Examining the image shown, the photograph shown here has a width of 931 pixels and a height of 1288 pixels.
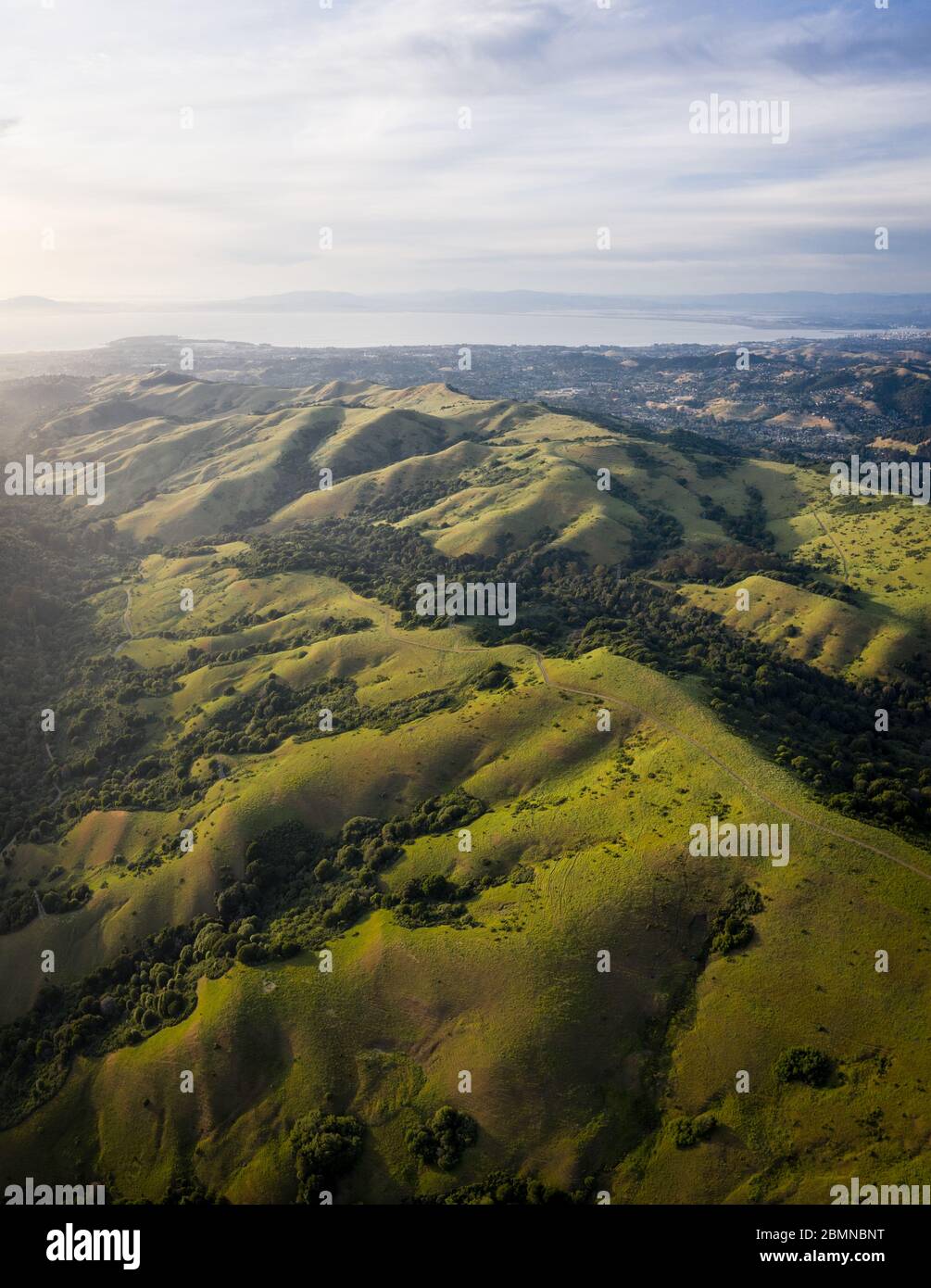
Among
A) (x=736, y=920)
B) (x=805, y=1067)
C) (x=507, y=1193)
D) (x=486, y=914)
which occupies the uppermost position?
(x=736, y=920)

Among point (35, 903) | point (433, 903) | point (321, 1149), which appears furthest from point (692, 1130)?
point (35, 903)

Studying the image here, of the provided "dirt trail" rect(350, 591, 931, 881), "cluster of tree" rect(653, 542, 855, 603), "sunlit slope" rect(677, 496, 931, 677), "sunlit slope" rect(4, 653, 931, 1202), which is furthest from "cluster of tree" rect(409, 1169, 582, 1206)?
"cluster of tree" rect(653, 542, 855, 603)

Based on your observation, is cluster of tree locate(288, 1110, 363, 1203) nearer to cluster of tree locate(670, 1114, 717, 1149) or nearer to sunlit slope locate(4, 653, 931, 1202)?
sunlit slope locate(4, 653, 931, 1202)

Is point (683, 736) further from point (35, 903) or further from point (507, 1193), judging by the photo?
point (35, 903)

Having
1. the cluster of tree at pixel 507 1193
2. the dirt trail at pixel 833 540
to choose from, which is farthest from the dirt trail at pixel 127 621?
the dirt trail at pixel 833 540

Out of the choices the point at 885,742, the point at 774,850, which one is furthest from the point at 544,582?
the point at 774,850

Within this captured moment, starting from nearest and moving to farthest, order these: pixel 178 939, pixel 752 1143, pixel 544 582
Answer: pixel 752 1143, pixel 178 939, pixel 544 582

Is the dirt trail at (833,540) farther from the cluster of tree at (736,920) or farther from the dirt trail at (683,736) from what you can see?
the cluster of tree at (736,920)

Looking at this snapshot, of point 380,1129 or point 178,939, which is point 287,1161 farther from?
point 178,939
